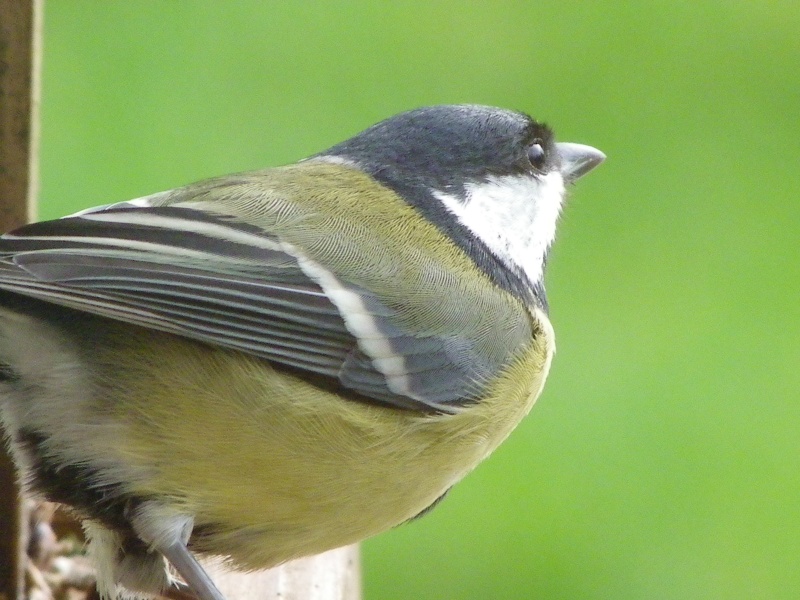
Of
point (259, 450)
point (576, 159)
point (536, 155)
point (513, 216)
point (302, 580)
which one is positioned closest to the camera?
point (259, 450)

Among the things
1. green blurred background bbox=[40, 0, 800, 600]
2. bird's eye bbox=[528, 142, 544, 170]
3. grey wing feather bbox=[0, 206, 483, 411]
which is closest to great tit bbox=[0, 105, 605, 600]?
grey wing feather bbox=[0, 206, 483, 411]

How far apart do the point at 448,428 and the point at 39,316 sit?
0.56m

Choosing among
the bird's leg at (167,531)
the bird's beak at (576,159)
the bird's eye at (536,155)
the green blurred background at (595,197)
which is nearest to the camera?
the bird's leg at (167,531)

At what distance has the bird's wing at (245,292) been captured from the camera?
56.3 inches

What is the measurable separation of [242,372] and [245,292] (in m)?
A: 0.10

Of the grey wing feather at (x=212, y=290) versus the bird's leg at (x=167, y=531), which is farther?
the bird's leg at (x=167, y=531)

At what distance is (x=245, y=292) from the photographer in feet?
5.01

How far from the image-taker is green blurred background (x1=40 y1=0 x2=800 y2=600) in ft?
8.59

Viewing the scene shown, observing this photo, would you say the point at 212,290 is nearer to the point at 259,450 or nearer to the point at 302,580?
the point at 259,450

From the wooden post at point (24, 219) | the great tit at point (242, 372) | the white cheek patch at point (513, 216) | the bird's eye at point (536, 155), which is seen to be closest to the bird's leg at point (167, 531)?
the great tit at point (242, 372)

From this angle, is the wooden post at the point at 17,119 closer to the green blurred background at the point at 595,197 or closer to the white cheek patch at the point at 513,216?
the white cheek patch at the point at 513,216

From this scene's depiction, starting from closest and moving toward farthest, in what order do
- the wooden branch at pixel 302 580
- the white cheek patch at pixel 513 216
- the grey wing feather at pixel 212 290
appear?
the grey wing feather at pixel 212 290 → the wooden branch at pixel 302 580 → the white cheek patch at pixel 513 216

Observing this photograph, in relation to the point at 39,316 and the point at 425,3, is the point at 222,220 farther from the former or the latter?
the point at 425,3

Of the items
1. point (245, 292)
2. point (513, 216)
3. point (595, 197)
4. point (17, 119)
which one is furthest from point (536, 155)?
point (595, 197)
